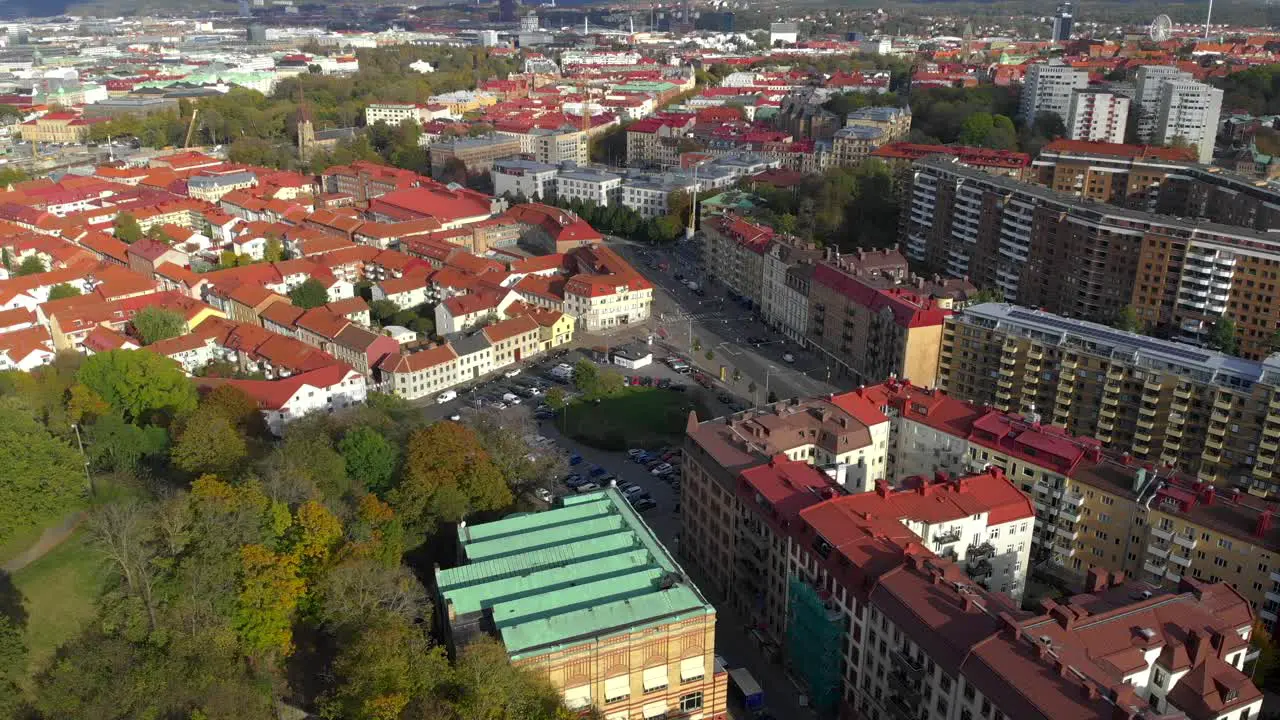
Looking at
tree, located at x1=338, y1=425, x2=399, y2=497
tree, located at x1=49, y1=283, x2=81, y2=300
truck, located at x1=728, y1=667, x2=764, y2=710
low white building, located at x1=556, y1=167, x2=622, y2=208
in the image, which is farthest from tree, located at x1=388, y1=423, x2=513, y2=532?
low white building, located at x1=556, y1=167, x2=622, y2=208

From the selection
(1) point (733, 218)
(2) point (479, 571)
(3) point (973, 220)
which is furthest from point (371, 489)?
(3) point (973, 220)

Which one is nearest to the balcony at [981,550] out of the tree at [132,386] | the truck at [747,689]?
the truck at [747,689]

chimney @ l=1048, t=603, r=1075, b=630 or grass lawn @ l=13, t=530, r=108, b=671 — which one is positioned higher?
chimney @ l=1048, t=603, r=1075, b=630

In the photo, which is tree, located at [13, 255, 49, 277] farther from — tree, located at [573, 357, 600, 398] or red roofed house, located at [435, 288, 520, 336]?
tree, located at [573, 357, 600, 398]

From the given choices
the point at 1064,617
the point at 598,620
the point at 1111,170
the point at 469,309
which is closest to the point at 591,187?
the point at 469,309

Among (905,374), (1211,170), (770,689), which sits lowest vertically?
(770,689)

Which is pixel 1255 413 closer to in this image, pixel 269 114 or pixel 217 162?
pixel 217 162
